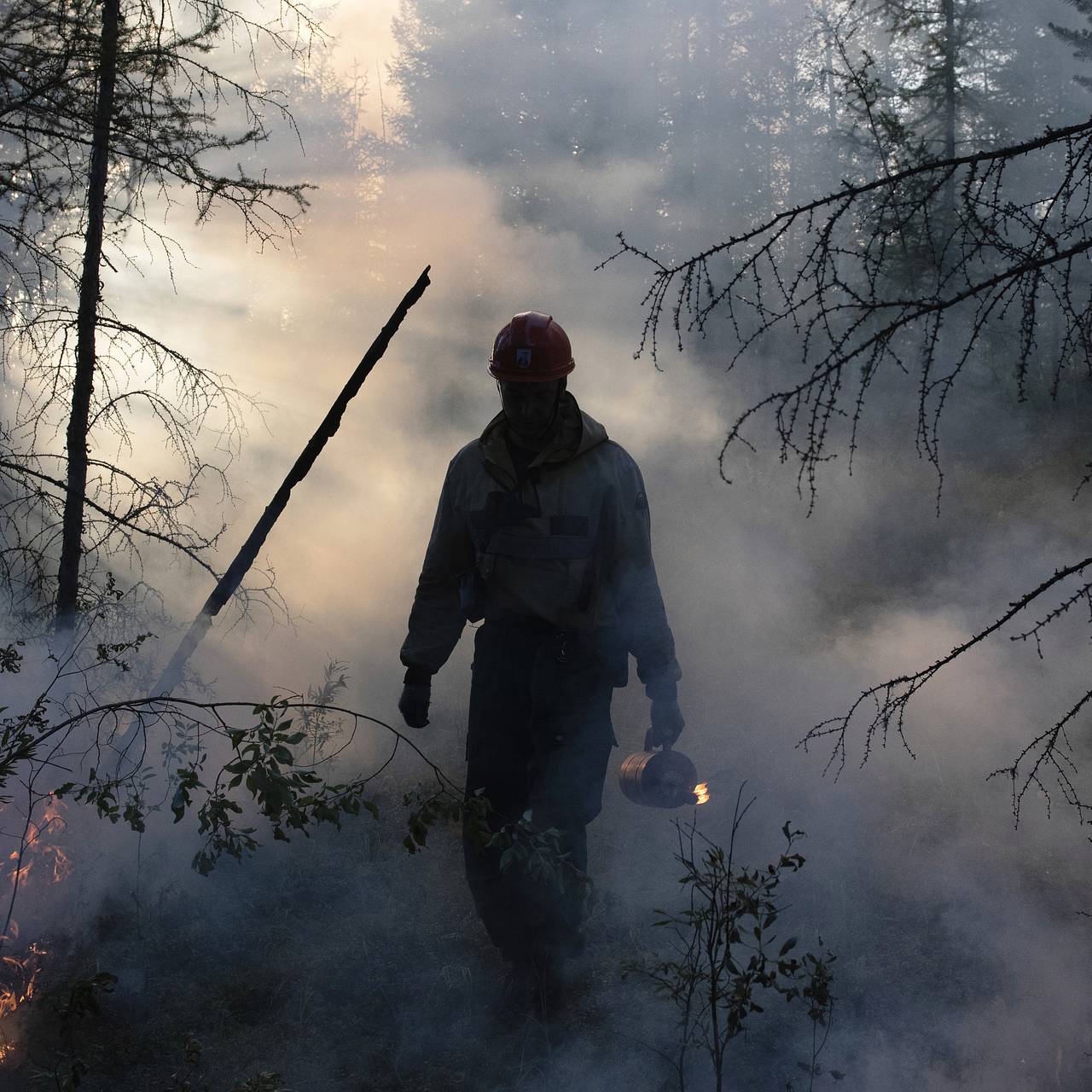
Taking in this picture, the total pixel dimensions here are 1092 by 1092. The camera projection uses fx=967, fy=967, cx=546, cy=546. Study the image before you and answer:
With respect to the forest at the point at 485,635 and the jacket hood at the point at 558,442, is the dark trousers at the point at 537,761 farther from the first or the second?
the jacket hood at the point at 558,442

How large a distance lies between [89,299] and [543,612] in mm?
3125

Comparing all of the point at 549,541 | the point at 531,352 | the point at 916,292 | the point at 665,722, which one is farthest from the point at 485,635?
the point at 916,292

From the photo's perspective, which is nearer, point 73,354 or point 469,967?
point 469,967

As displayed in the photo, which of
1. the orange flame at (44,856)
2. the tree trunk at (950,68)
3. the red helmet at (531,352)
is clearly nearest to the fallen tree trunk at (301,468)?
the red helmet at (531,352)

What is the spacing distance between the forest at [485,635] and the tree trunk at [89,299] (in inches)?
1.0

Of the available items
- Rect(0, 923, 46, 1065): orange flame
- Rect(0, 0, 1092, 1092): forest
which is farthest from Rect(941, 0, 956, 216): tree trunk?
Rect(0, 923, 46, 1065): orange flame

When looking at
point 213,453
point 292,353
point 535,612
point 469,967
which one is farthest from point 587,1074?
point 292,353

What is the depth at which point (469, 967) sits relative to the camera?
149 inches

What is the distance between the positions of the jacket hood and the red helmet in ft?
0.48

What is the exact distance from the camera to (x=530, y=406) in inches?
137

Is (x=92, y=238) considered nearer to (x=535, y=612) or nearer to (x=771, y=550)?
(x=535, y=612)

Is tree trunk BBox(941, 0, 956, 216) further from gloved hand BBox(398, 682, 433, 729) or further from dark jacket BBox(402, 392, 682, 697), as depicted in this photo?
gloved hand BBox(398, 682, 433, 729)

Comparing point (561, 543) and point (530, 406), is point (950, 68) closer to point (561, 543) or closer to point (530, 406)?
point (530, 406)

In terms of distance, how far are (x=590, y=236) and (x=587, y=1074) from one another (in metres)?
15.1
